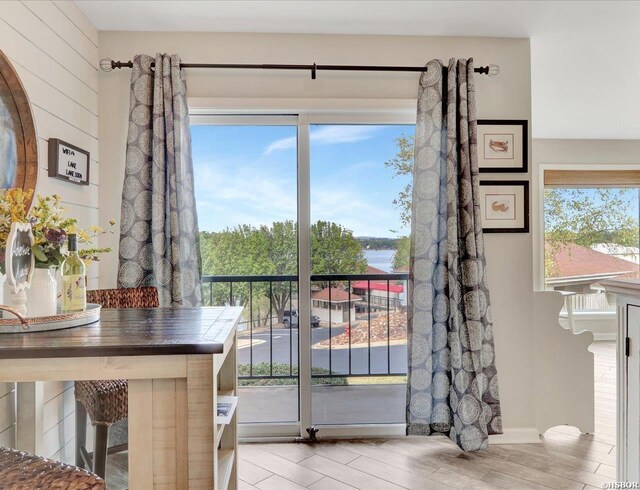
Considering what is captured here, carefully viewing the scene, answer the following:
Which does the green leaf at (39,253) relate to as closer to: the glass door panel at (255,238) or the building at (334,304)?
the glass door panel at (255,238)

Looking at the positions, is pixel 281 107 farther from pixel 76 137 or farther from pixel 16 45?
pixel 16 45

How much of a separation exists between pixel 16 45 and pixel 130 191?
2.80 ft

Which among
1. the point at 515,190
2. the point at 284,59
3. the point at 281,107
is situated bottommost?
the point at 515,190

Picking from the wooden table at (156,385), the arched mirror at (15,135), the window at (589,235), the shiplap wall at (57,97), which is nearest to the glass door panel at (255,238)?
the shiplap wall at (57,97)

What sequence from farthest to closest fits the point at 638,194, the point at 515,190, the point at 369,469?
the point at 638,194 → the point at 515,190 → the point at 369,469

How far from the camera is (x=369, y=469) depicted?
2.34 meters

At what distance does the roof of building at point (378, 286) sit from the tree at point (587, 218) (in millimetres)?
3449

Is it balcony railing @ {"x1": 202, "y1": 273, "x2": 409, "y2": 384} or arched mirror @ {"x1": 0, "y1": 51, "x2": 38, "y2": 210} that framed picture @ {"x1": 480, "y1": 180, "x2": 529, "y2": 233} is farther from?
arched mirror @ {"x1": 0, "y1": 51, "x2": 38, "y2": 210}

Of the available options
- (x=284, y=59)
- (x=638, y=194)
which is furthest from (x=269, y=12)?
(x=638, y=194)

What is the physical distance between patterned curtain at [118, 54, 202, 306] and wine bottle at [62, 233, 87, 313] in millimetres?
916

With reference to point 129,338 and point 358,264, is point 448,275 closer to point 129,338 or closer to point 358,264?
point 358,264

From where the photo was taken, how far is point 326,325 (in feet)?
9.16

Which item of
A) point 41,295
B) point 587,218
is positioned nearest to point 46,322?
point 41,295

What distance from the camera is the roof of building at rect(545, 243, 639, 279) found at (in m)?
5.38
